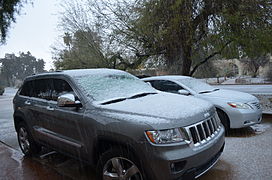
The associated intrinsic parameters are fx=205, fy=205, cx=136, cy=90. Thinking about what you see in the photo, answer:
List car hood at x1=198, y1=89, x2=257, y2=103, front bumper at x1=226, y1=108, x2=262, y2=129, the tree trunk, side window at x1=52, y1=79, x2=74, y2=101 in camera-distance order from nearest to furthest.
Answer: side window at x1=52, y1=79, x2=74, y2=101 → front bumper at x1=226, y1=108, x2=262, y2=129 → car hood at x1=198, y1=89, x2=257, y2=103 → the tree trunk

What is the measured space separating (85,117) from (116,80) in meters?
1.04

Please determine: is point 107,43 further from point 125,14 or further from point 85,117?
point 85,117

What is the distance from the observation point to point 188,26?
29.8ft

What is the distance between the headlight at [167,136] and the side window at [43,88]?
2279 mm

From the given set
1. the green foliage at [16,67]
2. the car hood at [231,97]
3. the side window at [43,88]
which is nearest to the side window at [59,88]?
the side window at [43,88]

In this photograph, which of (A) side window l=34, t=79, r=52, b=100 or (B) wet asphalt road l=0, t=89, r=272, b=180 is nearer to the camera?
(B) wet asphalt road l=0, t=89, r=272, b=180

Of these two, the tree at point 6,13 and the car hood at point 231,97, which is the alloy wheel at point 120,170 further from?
the tree at point 6,13

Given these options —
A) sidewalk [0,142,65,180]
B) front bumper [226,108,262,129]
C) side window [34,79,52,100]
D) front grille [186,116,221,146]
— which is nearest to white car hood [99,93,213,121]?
front grille [186,116,221,146]

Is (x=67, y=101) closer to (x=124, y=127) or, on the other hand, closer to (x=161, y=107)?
(x=124, y=127)

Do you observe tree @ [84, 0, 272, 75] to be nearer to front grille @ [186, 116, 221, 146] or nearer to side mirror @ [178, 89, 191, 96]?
side mirror @ [178, 89, 191, 96]

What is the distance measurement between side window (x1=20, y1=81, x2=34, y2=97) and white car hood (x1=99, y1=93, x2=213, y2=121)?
2305 millimetres

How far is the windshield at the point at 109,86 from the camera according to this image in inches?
121

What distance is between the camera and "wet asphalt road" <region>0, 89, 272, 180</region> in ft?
10.3

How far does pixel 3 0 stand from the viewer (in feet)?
24.5
